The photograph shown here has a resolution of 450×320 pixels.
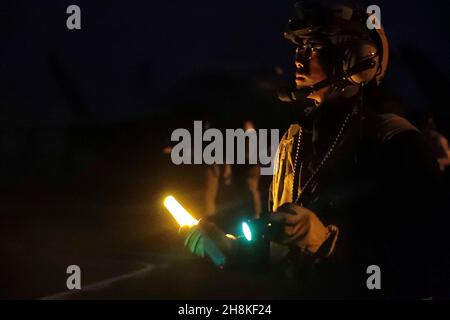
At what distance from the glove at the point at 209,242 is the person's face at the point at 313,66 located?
1.94ft

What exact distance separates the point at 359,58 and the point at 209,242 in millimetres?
771

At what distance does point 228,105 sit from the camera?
25.5m

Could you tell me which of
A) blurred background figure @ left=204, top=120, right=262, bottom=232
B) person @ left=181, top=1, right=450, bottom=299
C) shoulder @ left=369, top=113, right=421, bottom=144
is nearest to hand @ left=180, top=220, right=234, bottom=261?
person @ left=181, top=1, right=450, bottom=299

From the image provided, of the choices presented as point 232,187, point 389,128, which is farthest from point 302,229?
point 232,187

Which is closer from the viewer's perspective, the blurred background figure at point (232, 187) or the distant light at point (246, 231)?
the distant light at point (246, 231)

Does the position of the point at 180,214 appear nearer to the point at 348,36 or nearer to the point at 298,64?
the point at 298,64

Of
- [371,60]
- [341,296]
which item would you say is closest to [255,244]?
[341,296]

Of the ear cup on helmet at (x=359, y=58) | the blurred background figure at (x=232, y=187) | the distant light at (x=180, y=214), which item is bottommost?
the distant light at (x=180, y=214)

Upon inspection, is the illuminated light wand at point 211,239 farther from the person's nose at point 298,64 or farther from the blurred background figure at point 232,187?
the blurred background figure at point 232,187

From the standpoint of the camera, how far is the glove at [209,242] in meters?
2.16

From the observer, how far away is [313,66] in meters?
2.47

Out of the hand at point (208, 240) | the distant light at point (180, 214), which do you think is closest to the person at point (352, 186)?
the hand at point (208, 240)

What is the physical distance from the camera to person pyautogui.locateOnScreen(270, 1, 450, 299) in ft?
6.77
